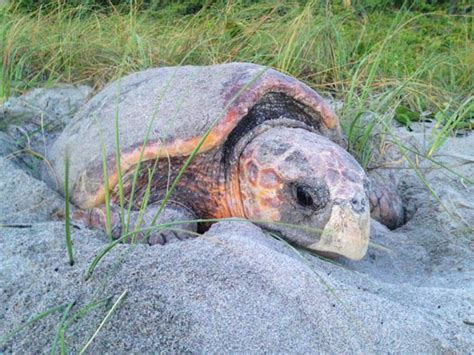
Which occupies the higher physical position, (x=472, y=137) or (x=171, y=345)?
(x=171, y=345)

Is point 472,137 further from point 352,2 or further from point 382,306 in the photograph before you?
point 352,2

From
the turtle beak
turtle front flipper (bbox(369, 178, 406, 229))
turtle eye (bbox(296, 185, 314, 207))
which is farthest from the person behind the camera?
turtle front flipper (bbox(369, 178, 406, 229))

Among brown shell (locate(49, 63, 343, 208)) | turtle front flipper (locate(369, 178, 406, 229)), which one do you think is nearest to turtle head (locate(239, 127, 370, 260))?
brown shell (locate(49, 63, 343, 208))

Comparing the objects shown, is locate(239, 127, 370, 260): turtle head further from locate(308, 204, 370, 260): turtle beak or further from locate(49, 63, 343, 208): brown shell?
locate(49, 63, 343, 208): brown shell

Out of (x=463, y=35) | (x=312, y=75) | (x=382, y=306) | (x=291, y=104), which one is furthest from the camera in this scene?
(x=463, y=35)

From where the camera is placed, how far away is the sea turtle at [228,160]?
159 centimetres

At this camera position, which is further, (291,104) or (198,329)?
(291,104)

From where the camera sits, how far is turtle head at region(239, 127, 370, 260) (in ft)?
5.01

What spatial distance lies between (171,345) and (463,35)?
18.0 ft

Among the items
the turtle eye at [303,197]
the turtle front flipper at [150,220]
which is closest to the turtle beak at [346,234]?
the turtle eye at [303,197]

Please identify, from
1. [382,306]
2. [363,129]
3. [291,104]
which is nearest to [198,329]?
[382,306]

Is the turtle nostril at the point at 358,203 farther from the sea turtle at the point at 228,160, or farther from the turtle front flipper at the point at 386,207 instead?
the turtle front flipper at the point at 386,207

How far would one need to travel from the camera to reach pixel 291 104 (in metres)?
2.01

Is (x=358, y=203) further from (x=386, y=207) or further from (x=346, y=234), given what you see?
(x=386, y=207)
